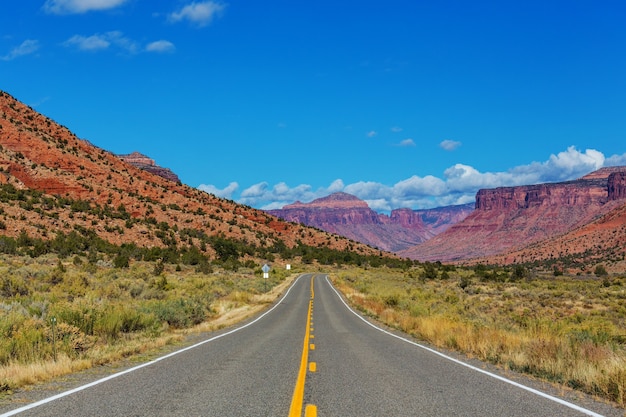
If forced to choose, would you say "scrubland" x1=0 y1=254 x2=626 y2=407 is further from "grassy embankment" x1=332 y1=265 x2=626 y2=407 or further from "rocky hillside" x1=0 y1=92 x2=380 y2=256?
"rocky hillside" x1=0 y1=92 x2=380 y2=256

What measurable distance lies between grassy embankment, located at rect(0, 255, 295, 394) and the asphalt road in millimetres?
1367

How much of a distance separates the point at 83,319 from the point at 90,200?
60.1 meters

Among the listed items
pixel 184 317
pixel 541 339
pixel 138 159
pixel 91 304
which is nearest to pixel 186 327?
pixel 184 317

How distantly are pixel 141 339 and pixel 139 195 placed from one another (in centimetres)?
7148

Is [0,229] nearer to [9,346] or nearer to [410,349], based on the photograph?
[9,346]

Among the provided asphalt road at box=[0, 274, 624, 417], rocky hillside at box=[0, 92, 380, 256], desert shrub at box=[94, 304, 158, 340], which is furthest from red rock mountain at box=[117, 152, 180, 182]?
asphalt road at box=[0, 274, 624, 417]

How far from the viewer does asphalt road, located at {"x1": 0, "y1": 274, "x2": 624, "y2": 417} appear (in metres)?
7.03

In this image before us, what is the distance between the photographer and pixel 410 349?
46.5 feet

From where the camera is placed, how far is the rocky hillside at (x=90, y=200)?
57.4 m

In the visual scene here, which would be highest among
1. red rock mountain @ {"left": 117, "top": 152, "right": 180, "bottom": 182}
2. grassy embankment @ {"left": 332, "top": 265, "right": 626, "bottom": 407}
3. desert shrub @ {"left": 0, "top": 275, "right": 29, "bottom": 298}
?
red rock mountain @ {"left": 117, "top": 152, "right": 180, "bottom": 182}

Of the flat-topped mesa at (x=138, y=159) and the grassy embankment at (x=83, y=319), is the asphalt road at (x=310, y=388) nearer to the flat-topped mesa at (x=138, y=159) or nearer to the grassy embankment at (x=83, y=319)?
the grassy embankment at (x=83, y=319)

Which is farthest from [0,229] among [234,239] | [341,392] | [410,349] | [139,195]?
[341,392]

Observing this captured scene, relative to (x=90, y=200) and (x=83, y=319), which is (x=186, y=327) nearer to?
(x=83, y=319)

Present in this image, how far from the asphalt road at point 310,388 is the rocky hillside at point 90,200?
4420cm
